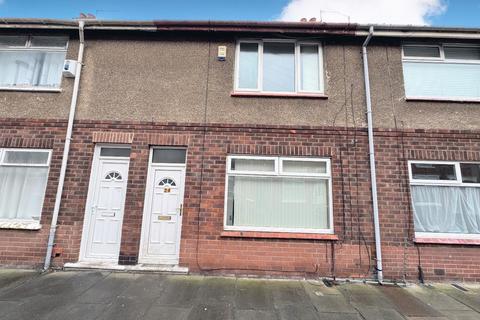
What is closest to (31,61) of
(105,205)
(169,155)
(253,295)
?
(105,205)

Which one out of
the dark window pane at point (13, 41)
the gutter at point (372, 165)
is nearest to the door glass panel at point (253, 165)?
the gutter at point (372, 165)

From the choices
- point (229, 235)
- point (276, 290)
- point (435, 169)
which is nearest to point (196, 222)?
point (229, 235)

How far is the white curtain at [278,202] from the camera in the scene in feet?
16.4

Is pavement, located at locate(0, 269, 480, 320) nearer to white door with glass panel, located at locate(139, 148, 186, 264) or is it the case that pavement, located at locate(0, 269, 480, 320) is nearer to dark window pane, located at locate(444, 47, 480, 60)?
white door with glass panel, located at locate(139, 148, 186, 264)

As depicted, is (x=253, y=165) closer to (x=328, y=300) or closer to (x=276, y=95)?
(x=276, y=95)

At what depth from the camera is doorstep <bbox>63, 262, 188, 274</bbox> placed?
15.3 ft

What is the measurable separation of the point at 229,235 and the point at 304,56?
4.09 metres

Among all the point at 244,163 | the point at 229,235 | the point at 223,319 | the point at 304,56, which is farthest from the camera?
the point at 304,56

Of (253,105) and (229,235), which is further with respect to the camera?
(253,105)

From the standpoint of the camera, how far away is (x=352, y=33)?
213 inches

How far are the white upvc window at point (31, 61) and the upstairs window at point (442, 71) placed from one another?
24.6ft

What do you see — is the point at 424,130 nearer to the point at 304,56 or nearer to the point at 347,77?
the point at 347,77

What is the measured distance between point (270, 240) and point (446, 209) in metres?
3.44

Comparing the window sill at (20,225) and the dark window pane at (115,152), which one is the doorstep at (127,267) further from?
the dark window pane at (115,152)
